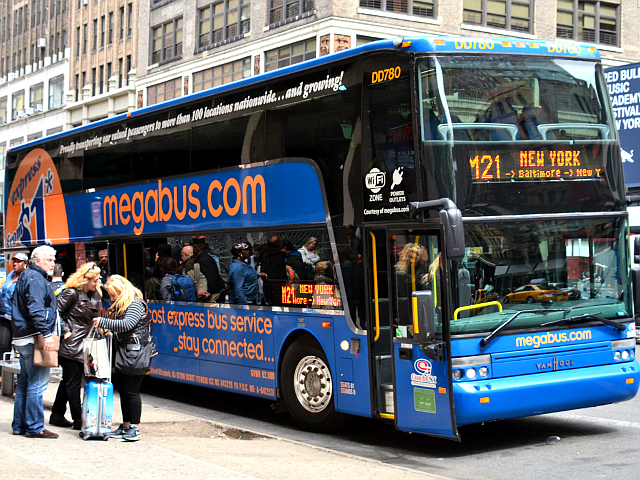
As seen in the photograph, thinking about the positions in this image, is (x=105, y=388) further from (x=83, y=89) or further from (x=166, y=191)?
(x=83, y=89)

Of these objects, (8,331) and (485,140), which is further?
(8,331)

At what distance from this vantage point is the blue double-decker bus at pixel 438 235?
8172 mm

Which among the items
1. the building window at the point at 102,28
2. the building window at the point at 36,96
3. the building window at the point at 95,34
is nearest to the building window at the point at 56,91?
the building window at the point at 36,96

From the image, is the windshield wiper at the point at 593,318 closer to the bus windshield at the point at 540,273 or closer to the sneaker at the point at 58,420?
the bus windshield at the point at 540,273

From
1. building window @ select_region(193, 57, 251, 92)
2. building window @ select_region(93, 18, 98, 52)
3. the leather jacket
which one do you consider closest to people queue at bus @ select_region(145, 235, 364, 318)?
the leather jacket

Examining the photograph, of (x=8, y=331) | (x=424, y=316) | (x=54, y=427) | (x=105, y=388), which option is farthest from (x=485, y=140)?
(x=8, y=331)

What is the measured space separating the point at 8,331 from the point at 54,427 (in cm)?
322

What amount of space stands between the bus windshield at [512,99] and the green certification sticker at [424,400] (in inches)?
88.6

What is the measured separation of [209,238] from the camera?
11.5 meters

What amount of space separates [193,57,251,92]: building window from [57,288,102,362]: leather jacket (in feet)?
112

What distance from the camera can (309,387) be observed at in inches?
392

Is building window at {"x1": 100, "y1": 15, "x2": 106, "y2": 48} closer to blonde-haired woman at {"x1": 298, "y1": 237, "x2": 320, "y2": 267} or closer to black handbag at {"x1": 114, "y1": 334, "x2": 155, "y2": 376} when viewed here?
blonde-haired woman at {"x1": 298, "y1": 237, "x2": 320, "y2": 267}

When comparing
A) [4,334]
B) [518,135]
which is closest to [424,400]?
[518,135]

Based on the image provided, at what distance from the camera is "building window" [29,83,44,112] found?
70200 millimetres
